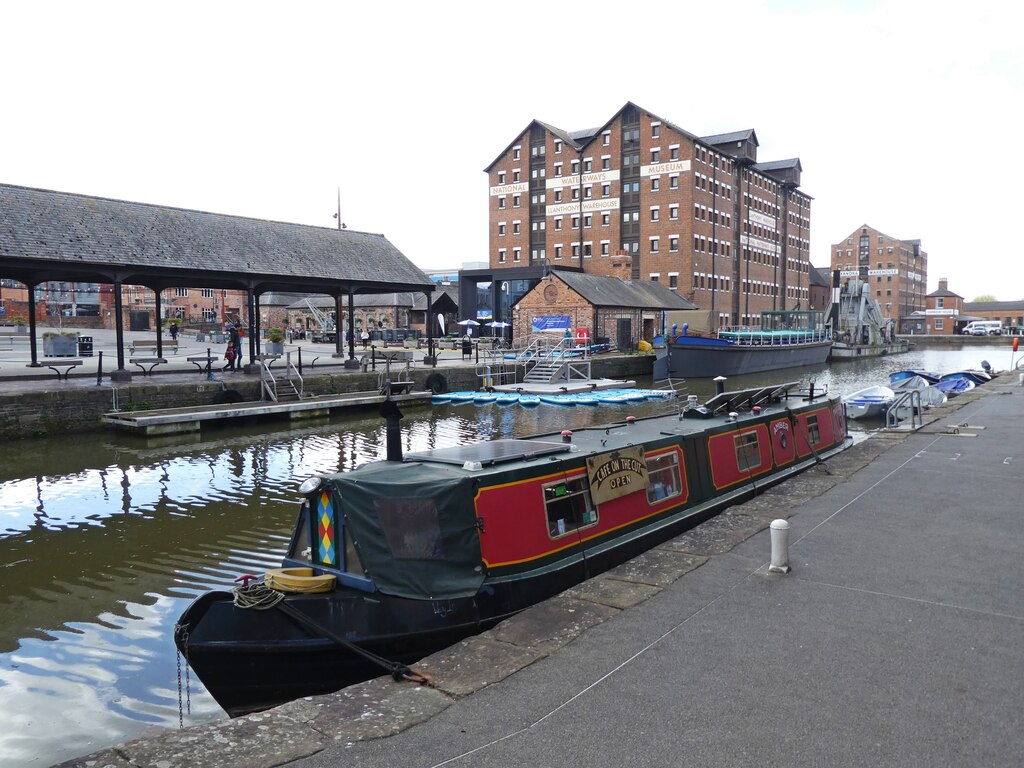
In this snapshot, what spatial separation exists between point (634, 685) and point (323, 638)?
9.58ft

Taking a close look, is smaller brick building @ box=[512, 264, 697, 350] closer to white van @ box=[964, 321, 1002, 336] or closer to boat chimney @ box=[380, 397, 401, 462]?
boat chimney @ box=[380, 397, 401, 462]

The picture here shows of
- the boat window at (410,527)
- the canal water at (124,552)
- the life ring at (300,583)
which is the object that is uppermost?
the boat window at (410,527)

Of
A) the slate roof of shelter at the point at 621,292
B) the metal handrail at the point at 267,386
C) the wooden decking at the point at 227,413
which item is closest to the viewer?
the wooden decking at the point at 227,413

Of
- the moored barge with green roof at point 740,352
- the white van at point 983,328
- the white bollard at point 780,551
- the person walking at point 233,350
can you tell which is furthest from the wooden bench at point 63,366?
the white van at point 983,328

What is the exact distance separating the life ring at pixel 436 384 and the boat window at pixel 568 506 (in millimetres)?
23934

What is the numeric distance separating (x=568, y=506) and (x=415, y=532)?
2.23 meters

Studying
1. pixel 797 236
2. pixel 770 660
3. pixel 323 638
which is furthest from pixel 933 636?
pixel 797 236

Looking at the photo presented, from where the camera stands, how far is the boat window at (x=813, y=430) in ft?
50.3

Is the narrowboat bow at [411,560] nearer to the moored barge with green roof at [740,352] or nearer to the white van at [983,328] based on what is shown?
the moored barge with green roof at [740,352]

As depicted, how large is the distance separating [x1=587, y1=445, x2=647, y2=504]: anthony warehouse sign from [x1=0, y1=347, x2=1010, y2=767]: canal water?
4.71 metres

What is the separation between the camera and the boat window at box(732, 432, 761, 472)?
12.4m

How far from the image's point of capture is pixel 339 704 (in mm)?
5625

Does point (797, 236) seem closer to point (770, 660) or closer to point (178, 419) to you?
point (178, 419)

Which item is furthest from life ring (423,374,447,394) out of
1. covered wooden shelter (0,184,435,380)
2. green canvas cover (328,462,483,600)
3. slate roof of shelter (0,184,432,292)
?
green canvas cover (328,462,483,600)
